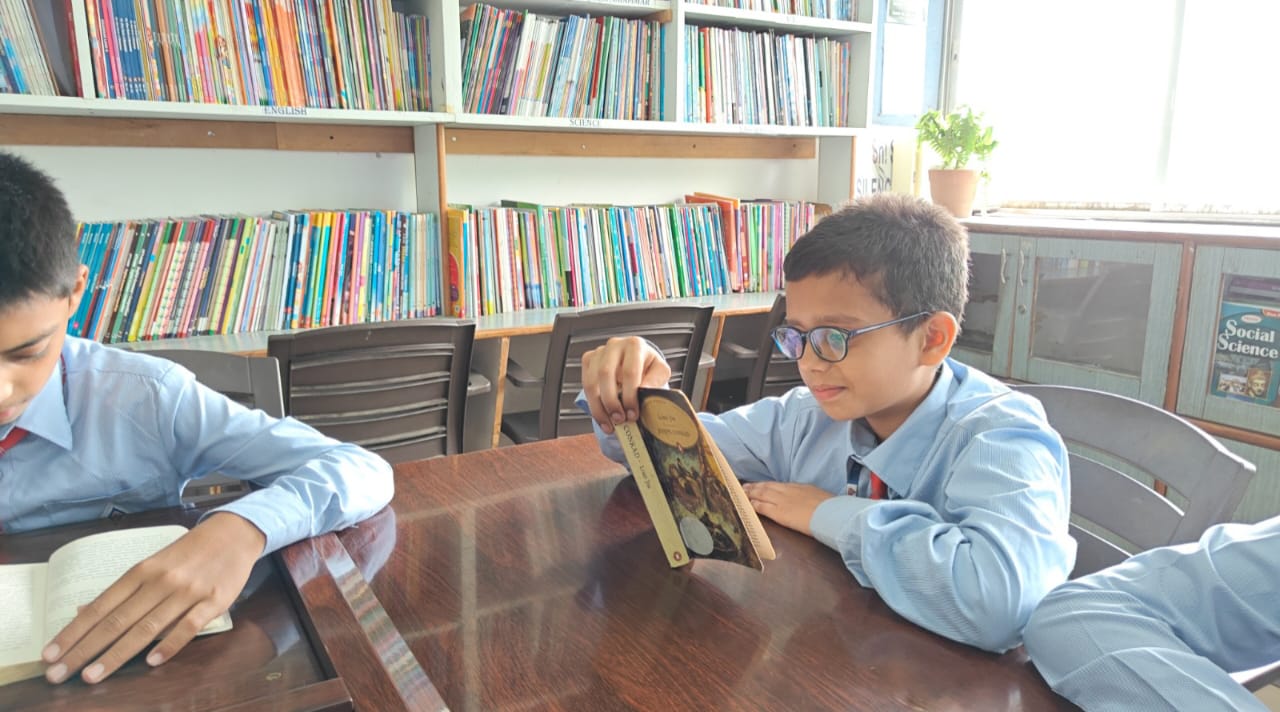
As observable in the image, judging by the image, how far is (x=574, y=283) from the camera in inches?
110

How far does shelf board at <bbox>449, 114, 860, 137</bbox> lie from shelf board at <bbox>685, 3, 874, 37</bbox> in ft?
1.15

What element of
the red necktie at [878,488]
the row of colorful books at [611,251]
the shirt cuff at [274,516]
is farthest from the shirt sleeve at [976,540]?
the row of colorful books at [611,251]

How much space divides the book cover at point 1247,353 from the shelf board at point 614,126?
1.46m

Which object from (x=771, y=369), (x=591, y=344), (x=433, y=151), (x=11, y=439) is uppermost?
(x=433, y=151)

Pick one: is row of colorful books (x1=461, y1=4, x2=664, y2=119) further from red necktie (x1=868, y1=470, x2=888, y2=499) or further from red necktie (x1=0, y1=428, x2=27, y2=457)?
red necktie (x1=868, y1=470, x2=888, y2=499)

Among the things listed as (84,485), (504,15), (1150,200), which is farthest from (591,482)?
(1150,200)

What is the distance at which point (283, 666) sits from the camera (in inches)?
26.7

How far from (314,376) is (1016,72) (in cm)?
294

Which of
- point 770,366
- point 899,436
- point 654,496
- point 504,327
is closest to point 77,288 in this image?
point 654,496

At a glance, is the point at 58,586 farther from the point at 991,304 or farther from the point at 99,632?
the point at 991,304

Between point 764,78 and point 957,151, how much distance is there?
77 cm

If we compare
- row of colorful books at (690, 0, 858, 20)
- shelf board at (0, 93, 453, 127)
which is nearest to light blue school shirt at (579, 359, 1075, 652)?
shelf board at (0, 93, 453, 127)

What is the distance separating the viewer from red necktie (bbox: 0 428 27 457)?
102 centimetres

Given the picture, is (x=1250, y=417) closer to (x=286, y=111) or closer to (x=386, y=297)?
(x=386, y=297)
